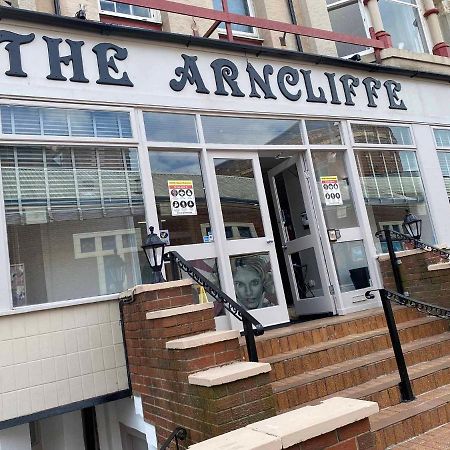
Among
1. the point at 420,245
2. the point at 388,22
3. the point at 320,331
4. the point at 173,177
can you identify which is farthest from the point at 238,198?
the point at 388,22

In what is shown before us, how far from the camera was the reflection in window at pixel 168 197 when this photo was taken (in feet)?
16.6

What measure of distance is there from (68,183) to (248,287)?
2.34m

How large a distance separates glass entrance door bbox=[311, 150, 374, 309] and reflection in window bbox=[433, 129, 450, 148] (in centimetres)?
208

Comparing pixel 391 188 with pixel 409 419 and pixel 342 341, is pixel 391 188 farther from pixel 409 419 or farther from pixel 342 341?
pixel 409 419

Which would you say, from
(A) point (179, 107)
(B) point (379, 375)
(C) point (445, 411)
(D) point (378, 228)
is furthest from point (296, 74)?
(C) point (445, 411)

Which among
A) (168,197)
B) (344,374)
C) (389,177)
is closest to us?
(344,374)

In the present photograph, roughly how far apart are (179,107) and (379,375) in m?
3.51

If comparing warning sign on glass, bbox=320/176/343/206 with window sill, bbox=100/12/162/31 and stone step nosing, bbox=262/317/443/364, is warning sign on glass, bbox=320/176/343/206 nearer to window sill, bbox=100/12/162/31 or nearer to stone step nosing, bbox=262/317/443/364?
stone step nosing, bbox=262/317/443/364

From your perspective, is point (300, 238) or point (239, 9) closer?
point (300, 238)

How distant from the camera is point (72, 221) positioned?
4.48 m

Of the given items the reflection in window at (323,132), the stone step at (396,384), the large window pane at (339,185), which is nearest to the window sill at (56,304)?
the stone step at (396,384)

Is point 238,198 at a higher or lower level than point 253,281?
higher

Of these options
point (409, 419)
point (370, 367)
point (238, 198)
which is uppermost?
point (238, 198)

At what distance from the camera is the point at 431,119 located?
24.4 feet
